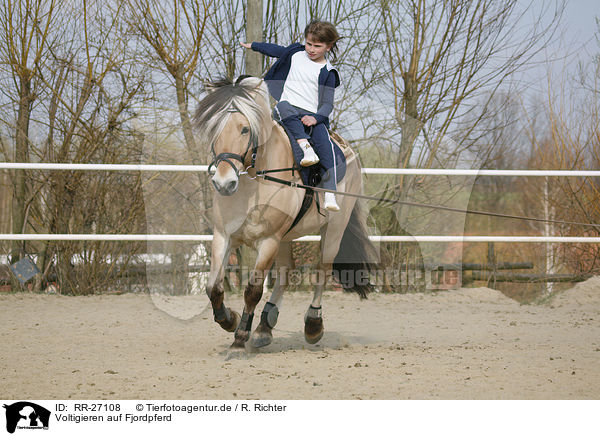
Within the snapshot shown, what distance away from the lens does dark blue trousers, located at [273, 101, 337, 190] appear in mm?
3576

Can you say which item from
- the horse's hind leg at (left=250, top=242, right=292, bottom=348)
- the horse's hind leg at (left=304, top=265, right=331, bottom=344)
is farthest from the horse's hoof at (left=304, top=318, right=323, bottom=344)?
the horse's hind leg at (left=250, top=242, right=292, bottom=348)

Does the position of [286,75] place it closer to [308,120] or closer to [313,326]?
[308,120]

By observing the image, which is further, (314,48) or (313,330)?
(313,330)

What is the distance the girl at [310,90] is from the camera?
357cm

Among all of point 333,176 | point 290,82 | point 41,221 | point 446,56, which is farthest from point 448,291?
point 41,221

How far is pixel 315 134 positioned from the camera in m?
3.70

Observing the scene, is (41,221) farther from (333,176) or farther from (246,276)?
(333,176)

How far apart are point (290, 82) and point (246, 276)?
311 centimetres

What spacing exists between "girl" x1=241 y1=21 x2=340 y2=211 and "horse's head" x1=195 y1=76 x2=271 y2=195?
1.10 feet

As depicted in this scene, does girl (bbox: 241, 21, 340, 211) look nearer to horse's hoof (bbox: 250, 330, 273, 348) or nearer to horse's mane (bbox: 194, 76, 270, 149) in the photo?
horse's mane (bbox: 194, 76, 270, 149)

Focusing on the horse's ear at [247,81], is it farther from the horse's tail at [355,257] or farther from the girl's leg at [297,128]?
the horse's tail at [355,257]
